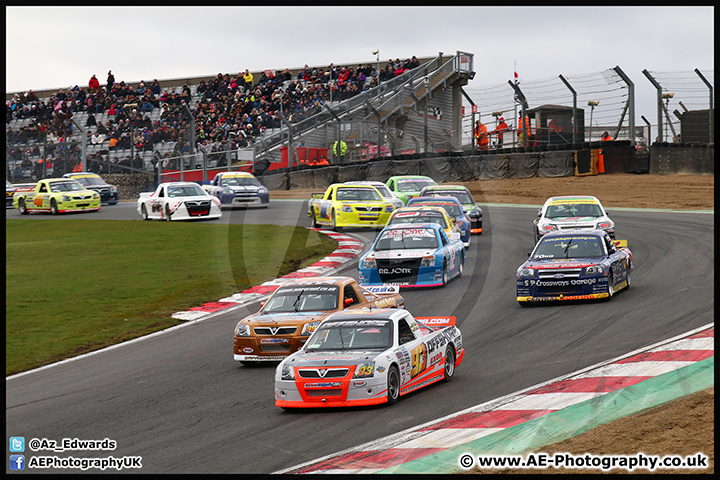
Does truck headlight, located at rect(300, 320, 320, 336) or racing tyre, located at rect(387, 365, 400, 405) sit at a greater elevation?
truck headlight, located at rect(300, 320, 320, 336)

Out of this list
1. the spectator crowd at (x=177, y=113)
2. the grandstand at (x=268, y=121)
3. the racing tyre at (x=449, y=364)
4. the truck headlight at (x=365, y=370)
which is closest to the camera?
the truck headlight at (x=365, y=370)

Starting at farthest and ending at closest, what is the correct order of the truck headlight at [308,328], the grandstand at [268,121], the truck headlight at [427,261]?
the grandstand at [268,121] → the truck headlight at [427,261] → the truck headlight at [308,328]

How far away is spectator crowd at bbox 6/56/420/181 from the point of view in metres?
44.5

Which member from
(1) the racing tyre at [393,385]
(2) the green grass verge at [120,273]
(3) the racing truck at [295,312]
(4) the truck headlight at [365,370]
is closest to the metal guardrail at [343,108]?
(2) the green grass verge at [120,273]

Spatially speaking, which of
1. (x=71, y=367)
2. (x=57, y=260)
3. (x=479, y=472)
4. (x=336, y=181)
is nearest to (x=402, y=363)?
(x=479, y=472)

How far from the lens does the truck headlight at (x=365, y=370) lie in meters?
9.55

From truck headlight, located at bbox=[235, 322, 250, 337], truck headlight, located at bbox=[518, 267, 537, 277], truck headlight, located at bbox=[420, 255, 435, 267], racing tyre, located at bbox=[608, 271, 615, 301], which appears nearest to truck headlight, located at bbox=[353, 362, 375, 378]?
truck headlight, located at bbox=[235, 322, 250, 337]

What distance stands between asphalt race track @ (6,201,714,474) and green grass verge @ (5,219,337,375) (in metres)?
1.24

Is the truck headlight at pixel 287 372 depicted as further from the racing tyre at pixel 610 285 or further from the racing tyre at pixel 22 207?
the racing tyre at pixel 22 207

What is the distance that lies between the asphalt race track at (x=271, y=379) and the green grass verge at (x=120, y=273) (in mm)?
1238

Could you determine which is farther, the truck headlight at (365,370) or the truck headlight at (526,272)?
the truck headlight at (526,272)

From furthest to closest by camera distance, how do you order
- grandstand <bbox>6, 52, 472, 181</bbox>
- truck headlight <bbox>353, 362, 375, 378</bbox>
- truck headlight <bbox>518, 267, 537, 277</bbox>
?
1. grandstand <bbox>6, 52, 472, 181</bbox>
2. truck headlight <bbox>518, 267, 537, 277</bbox>
3. truck headlight <bbox>353, 362, 375, 378</bbox>

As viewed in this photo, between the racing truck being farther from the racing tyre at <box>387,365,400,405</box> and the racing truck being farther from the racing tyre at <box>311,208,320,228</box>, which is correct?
the racing tyre at <box>311,208,320,228</box>

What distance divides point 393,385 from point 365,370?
0.41 metres
